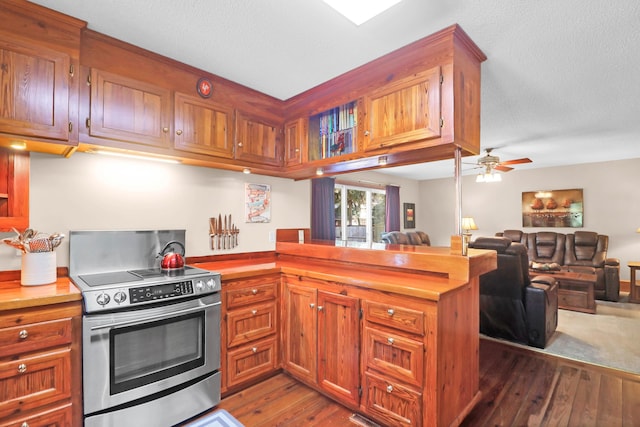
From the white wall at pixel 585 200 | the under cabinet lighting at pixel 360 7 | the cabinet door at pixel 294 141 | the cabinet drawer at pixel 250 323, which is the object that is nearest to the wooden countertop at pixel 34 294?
the cabinet drawer at pixel 250 323

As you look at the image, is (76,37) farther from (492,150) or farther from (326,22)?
(492,150)

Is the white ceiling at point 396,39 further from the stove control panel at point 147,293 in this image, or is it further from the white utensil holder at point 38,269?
the stove control panel at point 147,293

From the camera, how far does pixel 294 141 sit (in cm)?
302

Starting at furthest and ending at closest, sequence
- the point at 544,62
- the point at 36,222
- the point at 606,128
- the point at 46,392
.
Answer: the point at 606,128, the point at 544,62, the point at 36,222, the point at 46,392

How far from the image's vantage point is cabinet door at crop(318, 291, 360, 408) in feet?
6.94

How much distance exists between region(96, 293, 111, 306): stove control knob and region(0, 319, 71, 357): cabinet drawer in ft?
0.55

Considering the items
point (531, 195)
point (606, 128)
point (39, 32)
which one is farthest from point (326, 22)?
point (531, 195)

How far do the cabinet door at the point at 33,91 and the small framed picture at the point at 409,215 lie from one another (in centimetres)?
728

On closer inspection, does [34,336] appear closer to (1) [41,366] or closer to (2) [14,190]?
(1) [41,366]

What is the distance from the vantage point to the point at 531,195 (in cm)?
669

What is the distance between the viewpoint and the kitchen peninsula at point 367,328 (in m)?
1.80

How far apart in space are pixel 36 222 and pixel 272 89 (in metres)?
2.02

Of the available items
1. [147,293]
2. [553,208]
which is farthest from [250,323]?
[553,208]

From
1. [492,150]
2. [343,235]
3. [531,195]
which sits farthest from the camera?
[531,195]
